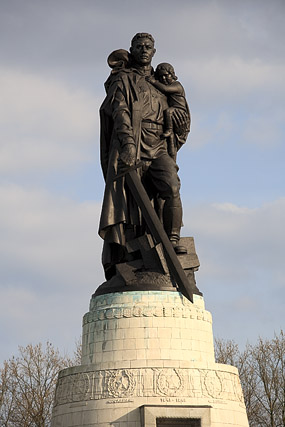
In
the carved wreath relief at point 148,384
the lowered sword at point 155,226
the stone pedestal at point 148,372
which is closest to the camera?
the stone pedestal at point 148,372

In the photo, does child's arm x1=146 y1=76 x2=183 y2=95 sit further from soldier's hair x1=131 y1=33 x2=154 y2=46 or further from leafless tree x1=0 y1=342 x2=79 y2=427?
leafless tree x1=0 y1=342 x2=79 y2=427

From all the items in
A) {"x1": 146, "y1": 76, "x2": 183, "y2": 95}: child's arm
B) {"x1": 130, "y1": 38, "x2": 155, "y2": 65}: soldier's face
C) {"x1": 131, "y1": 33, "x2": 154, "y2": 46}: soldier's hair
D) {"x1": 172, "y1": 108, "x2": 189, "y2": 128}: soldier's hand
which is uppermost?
{"x1": 131, "y1": 33, "x2": 154, "y2": 46}: soldier's hair

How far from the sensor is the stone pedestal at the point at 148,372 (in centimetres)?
1691

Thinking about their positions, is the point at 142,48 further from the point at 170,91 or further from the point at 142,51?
the point at 170,91

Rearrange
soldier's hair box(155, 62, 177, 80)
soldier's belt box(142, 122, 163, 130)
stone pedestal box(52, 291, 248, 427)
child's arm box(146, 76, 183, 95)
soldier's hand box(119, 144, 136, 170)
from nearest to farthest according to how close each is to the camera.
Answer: stone pedestal box(52, 291, 248, 427) → soldier's hand box(119, 144, 136, 170) → soldier's belt box(142, 122, 163, 130) → child's arm box(146, 76, 183, 95) → soldier's hair box(155, 62, 177, 80)

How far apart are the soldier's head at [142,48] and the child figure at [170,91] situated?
16.7 inches

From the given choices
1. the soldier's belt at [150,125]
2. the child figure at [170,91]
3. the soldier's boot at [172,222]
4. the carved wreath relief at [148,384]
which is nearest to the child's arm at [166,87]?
the child figure at [170,91]

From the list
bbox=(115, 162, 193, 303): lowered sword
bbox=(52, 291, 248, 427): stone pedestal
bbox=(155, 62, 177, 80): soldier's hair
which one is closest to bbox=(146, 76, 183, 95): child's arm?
bbox=(155, 62, 177, 80): soldier's hair

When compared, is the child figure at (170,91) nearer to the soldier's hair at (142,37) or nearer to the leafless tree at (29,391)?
the soldier's hair at (142,37)

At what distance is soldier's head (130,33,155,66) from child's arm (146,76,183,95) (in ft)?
1.62

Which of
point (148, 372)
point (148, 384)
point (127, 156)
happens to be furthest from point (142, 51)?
point (148, 384)

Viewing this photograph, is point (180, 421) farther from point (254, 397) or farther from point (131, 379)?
point (254, 397)

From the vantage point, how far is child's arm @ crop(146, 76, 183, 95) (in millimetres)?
20484

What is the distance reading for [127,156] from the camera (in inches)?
747
